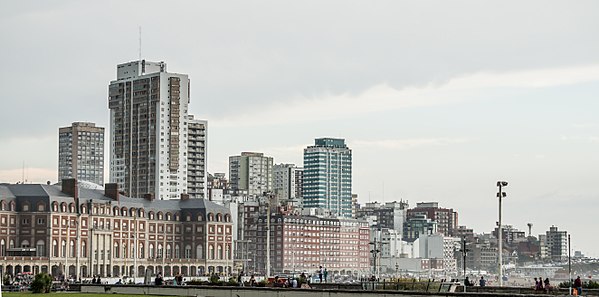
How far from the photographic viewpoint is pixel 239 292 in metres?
64.8

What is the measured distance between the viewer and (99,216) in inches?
6816

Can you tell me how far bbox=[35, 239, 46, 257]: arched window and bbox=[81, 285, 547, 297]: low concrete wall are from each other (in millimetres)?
85882

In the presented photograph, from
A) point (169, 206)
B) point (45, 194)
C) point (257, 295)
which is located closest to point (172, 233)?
point (169, 206)

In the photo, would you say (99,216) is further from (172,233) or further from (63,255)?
(172,233)

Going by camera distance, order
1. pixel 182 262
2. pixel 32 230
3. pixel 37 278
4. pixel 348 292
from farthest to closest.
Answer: pixel 182 262
pixel 32 230
pixel 37 278
pixel 348 292

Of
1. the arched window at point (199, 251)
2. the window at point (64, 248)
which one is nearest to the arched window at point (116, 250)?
the window at point (64, 248)

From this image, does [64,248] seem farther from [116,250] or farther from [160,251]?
[160,251]

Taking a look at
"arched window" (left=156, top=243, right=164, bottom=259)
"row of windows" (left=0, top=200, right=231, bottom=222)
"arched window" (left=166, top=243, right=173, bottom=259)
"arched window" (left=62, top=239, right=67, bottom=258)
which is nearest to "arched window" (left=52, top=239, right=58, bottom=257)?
"arched window" (left=62, top=239, right=67, bottom=258)

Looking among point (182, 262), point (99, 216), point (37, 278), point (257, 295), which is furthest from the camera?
point (182, 262)

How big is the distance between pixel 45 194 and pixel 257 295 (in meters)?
106

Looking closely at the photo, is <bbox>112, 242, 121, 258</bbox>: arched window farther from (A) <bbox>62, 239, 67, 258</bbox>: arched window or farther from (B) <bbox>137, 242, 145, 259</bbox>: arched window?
(A) <bbox>62, 239, 67, 258</bbox>: arched window

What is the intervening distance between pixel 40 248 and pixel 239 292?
10378 centimetres

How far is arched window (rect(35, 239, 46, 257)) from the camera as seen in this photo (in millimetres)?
161500

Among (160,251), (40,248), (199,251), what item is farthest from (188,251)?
(40,248)
